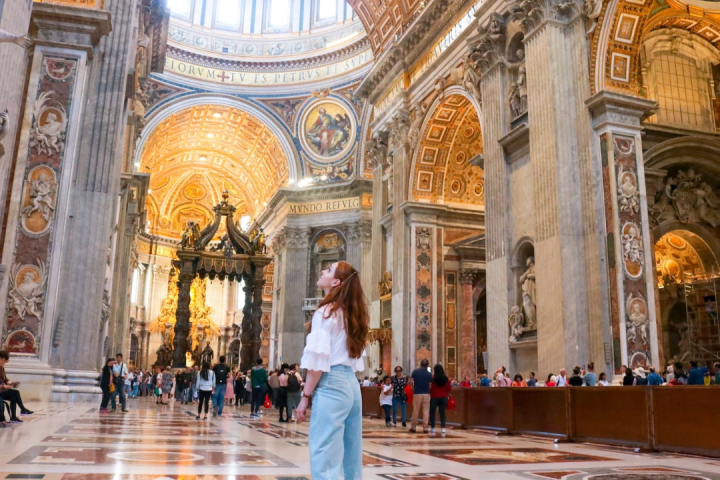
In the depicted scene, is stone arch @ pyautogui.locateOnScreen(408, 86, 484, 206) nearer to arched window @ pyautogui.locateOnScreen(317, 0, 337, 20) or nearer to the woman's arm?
the woman's arm

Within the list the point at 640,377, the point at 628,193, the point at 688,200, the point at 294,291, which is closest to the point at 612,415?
the point at 640,377

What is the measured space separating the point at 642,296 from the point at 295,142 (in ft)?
71.0

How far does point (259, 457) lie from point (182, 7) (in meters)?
28.3

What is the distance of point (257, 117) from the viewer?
30062 mm

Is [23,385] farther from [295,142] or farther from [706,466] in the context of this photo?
[295,142]

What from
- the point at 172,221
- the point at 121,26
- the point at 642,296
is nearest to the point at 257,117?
the point at 172,221

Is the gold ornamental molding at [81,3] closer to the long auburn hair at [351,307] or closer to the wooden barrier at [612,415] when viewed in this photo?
the wooden barrier at [612,415]

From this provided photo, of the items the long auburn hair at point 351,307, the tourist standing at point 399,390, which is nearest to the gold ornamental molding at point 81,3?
the tourist standing at point 399,390

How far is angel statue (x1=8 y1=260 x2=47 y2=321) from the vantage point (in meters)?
7.99

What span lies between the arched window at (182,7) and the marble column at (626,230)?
23385 mm

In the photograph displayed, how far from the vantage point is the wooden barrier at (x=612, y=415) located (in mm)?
5672

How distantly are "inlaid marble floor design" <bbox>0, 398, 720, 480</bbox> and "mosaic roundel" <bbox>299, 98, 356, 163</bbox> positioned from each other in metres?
21.9

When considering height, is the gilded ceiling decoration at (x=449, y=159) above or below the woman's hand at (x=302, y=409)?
above

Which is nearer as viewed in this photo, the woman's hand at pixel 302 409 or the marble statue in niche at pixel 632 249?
the woman's hand at pixel 302 409
